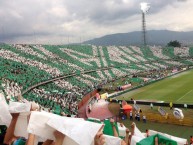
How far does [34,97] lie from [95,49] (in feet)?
189

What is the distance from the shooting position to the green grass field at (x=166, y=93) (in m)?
43.1

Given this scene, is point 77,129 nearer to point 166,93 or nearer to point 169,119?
point 169,119

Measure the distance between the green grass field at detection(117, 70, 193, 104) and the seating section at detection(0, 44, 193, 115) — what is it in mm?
7183

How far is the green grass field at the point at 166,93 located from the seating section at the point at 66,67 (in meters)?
7.18

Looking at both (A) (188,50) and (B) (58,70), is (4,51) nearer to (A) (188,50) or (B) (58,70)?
(B) (58,70)

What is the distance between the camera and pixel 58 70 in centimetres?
6062

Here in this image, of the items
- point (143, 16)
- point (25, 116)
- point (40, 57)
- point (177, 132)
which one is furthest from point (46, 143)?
point (143, 16)

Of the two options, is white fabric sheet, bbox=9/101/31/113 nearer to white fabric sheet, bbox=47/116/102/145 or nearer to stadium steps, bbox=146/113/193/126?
white fabric sheet, bbox=47/116/102/145

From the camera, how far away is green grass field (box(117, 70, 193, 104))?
4309 centimetres

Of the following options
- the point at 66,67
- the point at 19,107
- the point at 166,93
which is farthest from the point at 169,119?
the point at 66,67

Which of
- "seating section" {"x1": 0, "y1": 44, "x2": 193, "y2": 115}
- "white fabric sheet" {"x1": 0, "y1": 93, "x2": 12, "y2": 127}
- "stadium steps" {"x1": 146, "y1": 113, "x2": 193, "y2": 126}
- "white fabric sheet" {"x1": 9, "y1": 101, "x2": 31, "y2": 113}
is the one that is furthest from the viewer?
"seating section" {"x1": 0, "y1": 44, "x2": 193, "y2": 115}

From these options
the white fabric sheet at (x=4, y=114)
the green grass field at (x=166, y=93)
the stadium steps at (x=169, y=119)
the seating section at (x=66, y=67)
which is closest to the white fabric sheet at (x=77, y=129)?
the white fabric sheet at (x=4, y=114)

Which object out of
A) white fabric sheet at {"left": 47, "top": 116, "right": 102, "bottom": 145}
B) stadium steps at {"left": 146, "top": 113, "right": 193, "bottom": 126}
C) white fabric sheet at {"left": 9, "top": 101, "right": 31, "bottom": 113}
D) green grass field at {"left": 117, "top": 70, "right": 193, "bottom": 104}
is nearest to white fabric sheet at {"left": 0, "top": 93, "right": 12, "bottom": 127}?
white fabric sheet at {"left": 9, "top": 101, "right": 31, "bottom": 113}

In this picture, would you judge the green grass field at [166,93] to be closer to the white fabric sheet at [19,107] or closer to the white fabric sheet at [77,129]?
the white fabric sheet at [19,107]
